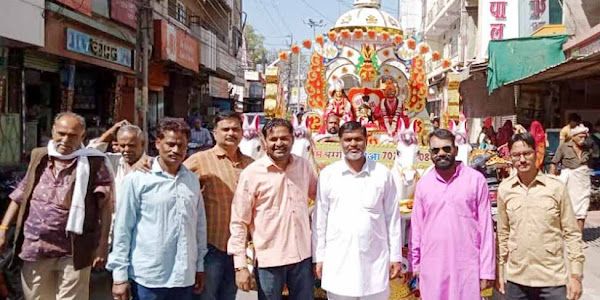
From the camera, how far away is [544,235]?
3.29 meters

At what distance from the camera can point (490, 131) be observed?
1383cm

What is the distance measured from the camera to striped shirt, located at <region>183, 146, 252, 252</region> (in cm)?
358

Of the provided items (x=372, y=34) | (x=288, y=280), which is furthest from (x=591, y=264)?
(x=288, y=280)

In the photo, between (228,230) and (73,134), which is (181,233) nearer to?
(228,230)

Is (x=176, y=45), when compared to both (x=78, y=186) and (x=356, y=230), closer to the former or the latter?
(x=78, y=186)

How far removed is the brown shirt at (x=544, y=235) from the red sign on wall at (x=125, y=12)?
1181 centimetres

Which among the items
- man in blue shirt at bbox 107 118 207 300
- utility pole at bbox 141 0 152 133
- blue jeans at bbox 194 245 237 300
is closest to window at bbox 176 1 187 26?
utility pole at bbox 141 0 152 133

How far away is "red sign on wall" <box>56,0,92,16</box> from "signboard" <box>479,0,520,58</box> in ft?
31.7

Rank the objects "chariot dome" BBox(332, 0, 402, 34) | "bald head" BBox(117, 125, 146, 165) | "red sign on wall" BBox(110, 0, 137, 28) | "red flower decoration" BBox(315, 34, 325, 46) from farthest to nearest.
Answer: "red sign on wall" BBox(110, 0, 137, 28) < "chariot dome" BBox(332, 0, 402, 34) < "red flower decoration" BBox(315, 34, 325, 46) < "bald head" BBox(117, 125, 146, 165)

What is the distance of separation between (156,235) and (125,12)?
473 inches

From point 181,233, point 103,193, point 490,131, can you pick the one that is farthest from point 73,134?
point 490,131

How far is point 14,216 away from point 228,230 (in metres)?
1.29

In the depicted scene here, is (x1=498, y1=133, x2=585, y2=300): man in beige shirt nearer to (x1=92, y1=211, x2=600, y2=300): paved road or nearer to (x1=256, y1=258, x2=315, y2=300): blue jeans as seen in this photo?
(x1=256, y1=258, x2=315, y2=300): blue jeans

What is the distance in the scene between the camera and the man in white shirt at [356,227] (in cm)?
337
